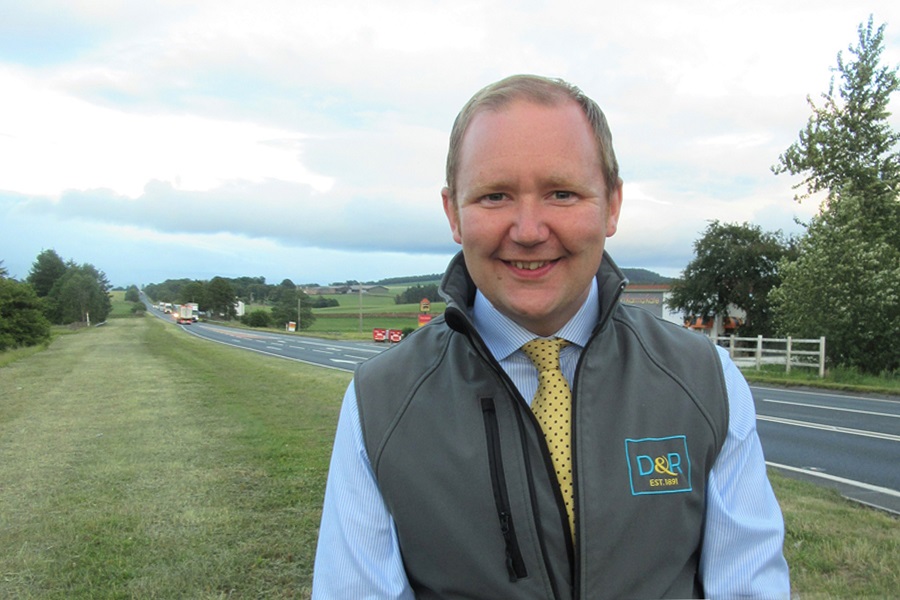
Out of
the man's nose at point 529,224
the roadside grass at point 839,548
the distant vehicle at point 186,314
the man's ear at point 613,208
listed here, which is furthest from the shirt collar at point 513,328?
the distant vehicle at point 186,314

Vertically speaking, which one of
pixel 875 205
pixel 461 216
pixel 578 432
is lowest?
pixel 578 432

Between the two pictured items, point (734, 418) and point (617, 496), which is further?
point (734, 418)

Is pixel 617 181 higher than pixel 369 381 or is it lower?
higher

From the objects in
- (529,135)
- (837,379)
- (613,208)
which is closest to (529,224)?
(529,135)

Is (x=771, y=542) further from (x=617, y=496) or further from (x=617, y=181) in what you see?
(x=617, y=181)

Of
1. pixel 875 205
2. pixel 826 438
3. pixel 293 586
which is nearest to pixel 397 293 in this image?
pixel 875 205

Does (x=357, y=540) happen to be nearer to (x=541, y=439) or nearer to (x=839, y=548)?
(x=541, y=439)

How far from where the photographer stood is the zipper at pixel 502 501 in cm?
161

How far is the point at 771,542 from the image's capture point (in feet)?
5.62

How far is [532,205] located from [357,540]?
0.87 meters

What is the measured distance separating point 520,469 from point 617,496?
224 millimetres

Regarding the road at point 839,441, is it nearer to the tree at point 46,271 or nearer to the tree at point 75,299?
the tree at point 75,299

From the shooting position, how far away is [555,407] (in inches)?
70.8

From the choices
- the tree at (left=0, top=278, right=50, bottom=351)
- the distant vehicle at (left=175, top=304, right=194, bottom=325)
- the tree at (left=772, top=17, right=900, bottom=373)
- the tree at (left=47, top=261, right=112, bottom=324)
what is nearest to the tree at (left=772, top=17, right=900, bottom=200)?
the tree at (left=772, top=17, right=900, bottom=373)
